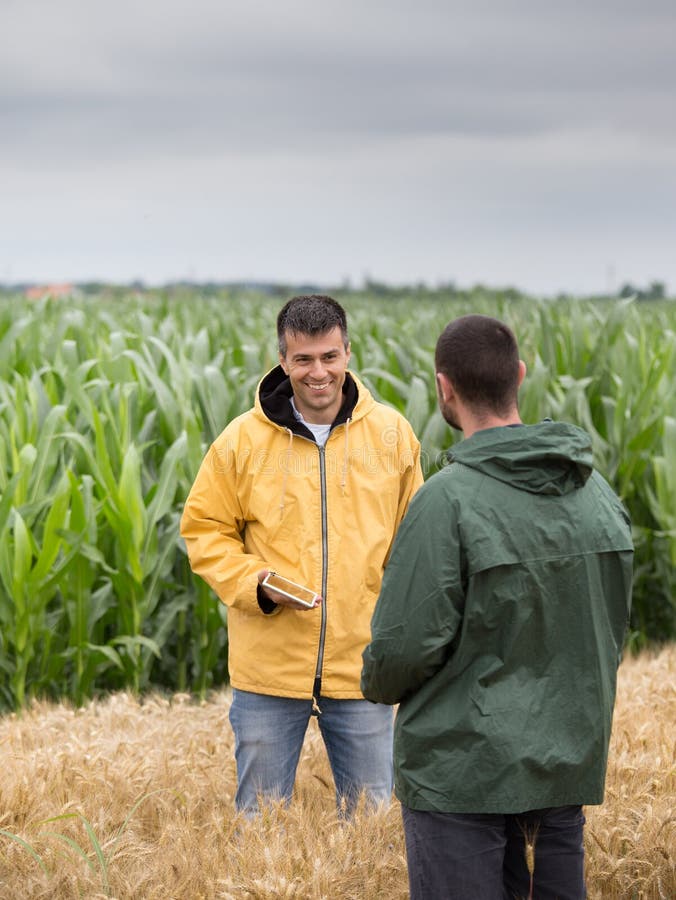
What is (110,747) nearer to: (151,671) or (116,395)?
(151,671)

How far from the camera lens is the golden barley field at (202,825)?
2654mm

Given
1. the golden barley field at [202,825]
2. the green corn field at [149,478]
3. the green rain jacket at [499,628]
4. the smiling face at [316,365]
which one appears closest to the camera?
the green rain jacket at [499,628]

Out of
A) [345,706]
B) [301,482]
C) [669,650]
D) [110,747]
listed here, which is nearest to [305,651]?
[345,706]

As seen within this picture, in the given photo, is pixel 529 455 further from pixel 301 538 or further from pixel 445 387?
pixel 301 538

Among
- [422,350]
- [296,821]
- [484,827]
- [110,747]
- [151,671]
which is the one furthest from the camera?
[422,350]

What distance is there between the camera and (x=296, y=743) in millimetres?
2977

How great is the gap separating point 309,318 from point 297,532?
55 cm

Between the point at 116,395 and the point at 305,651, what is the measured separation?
9.68 ft

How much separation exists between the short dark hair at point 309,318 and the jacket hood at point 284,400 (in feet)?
0.37

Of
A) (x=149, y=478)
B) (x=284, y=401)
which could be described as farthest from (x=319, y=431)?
(x=149, y=478)

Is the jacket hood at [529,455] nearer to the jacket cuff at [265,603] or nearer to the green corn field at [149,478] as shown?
the jacket cuff at [265,603]

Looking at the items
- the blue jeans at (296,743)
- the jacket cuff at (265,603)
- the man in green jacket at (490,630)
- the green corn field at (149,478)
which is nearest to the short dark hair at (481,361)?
the man in green jacket at (490,630)

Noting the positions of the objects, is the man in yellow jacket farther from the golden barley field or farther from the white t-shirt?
the golden barley field

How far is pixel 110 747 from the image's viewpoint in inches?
143
